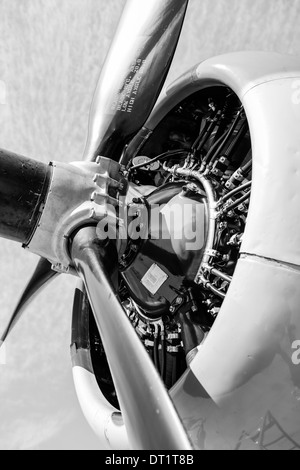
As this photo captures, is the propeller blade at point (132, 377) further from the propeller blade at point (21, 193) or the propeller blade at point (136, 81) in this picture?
the propeller blade at point (136, 81)

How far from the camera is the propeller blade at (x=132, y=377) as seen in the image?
112 inches

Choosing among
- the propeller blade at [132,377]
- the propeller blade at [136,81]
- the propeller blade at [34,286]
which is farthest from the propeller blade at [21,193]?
the propeller blade at [34,286]

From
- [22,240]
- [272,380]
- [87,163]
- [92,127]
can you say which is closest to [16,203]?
[22,240]

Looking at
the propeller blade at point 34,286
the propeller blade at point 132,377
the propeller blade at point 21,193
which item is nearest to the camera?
the propeller blade at point 132,377

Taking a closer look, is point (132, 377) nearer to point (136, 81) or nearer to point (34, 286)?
point (34, 286)

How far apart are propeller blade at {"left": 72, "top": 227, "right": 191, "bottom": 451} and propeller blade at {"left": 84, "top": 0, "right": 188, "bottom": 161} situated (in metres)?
1.67

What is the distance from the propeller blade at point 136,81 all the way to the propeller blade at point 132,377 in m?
1.67

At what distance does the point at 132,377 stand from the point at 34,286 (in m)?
3.13

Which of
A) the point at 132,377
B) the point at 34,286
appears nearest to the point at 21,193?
the point at 34,286

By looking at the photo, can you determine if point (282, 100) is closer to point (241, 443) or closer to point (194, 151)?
point (194, 151)

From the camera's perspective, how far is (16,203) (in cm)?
462

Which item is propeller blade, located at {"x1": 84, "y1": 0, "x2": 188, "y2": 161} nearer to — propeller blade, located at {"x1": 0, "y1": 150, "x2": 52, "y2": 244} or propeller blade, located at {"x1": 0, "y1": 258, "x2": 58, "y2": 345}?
propeller blade, located at {"x1": 0, "y1": 150, "x2": 52, "y2": 244}

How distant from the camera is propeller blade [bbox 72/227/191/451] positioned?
2.85 m

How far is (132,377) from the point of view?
3.19 m
